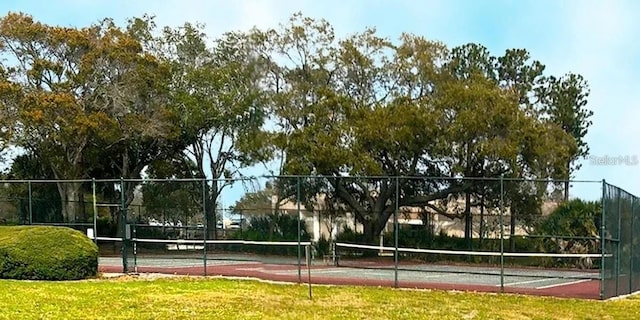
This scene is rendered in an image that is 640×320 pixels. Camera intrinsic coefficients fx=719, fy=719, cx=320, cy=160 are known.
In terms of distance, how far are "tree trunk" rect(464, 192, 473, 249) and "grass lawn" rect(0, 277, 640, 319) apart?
4490 mm

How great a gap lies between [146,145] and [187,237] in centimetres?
1236

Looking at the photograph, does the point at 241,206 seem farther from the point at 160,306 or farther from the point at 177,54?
the point at 177,54

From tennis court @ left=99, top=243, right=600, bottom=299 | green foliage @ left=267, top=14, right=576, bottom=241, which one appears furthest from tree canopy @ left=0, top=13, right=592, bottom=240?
tennis court @ left=99, top=243, right=600, bottom=299

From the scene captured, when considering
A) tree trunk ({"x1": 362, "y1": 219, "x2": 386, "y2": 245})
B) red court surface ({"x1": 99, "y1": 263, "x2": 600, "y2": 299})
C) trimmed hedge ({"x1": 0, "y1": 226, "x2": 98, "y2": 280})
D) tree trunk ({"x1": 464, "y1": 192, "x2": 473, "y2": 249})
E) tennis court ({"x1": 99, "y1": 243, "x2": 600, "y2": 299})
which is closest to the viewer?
trimmed hedge ({"x1": 0, "y1": 226, "x2": 98, "y2": 280})

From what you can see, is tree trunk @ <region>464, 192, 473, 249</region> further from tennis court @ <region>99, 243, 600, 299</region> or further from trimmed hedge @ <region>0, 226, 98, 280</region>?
trimmed hedge @ <region>0, 226, 98, 280</region>

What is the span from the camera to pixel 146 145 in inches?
1133

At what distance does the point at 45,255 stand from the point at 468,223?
9659mm

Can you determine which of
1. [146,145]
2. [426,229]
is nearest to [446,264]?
[426,229]

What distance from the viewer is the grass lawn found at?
9531 millimetres

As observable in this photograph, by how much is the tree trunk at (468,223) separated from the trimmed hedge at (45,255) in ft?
27.7

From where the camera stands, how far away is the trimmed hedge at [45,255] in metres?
13.2

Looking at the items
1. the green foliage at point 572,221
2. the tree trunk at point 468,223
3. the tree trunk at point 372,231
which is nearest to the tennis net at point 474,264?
the tree trunk at point 372,231

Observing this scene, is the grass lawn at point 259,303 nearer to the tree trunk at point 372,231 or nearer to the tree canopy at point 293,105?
the tree trunk at point 372,231

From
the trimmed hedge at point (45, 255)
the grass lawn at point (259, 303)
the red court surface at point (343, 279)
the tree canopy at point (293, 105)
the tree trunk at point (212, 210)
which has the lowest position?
the red court surface at point (343, 279)
